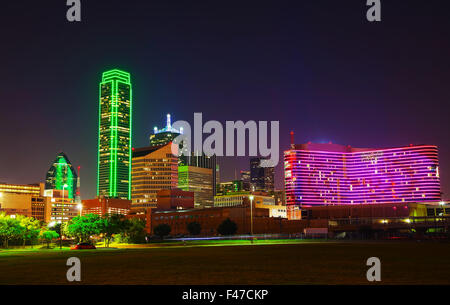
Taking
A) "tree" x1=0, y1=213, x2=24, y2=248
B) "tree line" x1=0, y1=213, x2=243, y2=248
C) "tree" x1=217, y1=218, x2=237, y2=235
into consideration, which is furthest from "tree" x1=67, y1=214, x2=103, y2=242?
"tree" x1=217, y1=218, x2=237, y2=235

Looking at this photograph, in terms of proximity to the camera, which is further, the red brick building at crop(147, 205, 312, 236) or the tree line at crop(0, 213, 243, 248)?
the red brick building at crop(147, 205, 312, 236)

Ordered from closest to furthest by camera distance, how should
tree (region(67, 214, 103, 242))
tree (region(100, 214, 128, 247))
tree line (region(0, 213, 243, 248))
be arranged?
1. tree line (region(0, 213, 243, 248))
2. tree (region(67, 214, 103, 242))
3. tree (region(100, 214, 128, 247))

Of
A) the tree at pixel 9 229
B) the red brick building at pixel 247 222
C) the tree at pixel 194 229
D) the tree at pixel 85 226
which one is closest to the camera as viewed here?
the tree at pixel 9 229

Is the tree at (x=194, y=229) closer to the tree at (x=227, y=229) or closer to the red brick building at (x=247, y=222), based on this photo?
the red brick building at (x=247, y=222)

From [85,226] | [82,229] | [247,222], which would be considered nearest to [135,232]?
[85,226]

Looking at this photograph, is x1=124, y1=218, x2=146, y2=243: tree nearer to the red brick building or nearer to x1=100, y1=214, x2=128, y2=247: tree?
x1=100, y1=214, x2=128, y2=247: tree

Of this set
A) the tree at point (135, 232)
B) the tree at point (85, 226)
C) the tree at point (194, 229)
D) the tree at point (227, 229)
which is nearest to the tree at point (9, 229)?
the tree at point (85, 226)
